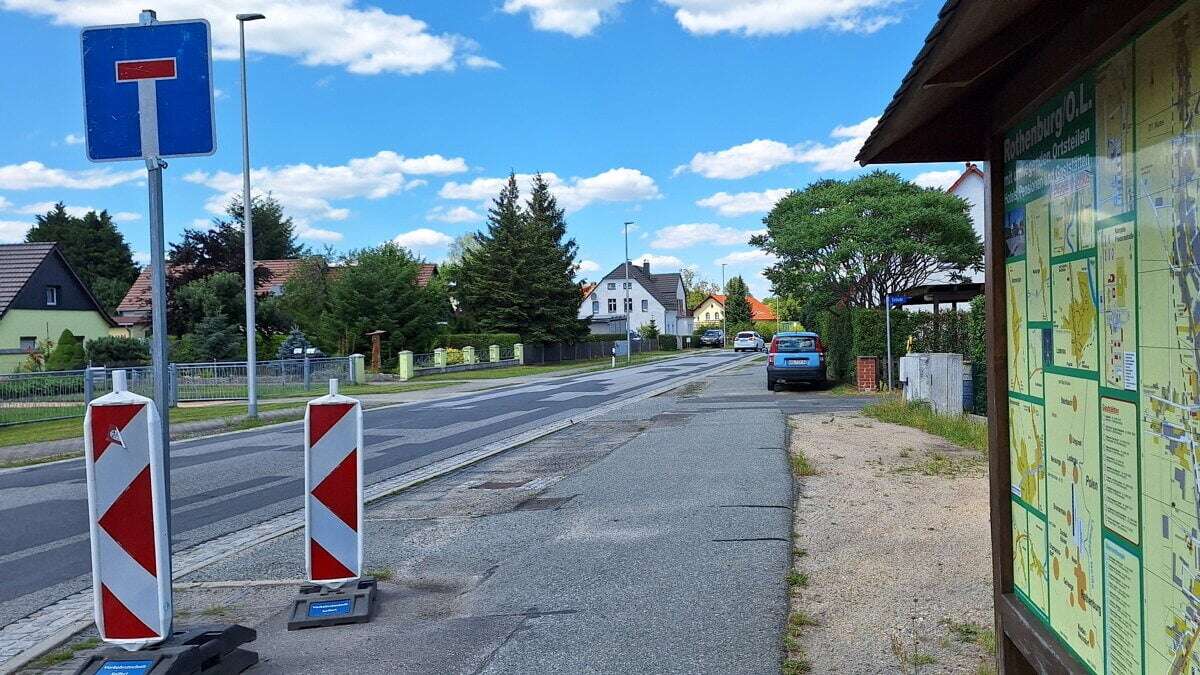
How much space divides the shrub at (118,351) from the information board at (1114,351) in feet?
123

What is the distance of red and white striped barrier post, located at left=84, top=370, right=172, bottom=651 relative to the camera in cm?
445

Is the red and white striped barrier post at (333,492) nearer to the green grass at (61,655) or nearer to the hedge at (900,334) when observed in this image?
the green grass at (61,655)

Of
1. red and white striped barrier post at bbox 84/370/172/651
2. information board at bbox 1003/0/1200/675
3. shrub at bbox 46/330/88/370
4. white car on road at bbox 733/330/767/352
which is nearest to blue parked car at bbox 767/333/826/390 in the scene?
red and white striped barrier post at bbox 84/370/172/651

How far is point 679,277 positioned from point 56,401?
339ft

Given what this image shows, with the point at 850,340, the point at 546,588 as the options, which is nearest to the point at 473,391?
the point at 850,340

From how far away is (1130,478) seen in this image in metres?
2.58

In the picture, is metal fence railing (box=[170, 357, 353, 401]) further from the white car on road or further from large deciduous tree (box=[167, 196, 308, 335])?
the white car on road

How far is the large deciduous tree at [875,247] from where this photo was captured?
29.4 m

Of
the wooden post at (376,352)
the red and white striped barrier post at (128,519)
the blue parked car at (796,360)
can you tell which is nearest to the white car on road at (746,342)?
the wooden post at (376,352)

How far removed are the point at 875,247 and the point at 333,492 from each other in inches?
1007

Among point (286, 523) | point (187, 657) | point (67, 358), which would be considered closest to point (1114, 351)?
point (187, 657)

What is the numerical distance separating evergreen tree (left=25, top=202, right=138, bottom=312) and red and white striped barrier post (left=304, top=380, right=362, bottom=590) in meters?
67.8

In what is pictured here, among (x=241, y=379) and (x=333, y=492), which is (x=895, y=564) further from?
(x=241, y=379)

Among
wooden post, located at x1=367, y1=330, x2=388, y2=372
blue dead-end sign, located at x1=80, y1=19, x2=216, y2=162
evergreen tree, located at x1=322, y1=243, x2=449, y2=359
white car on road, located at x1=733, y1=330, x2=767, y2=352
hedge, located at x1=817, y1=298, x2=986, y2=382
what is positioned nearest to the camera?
blue dead-end sign, located at x1=80, y1=19, x2=216, y2=162
